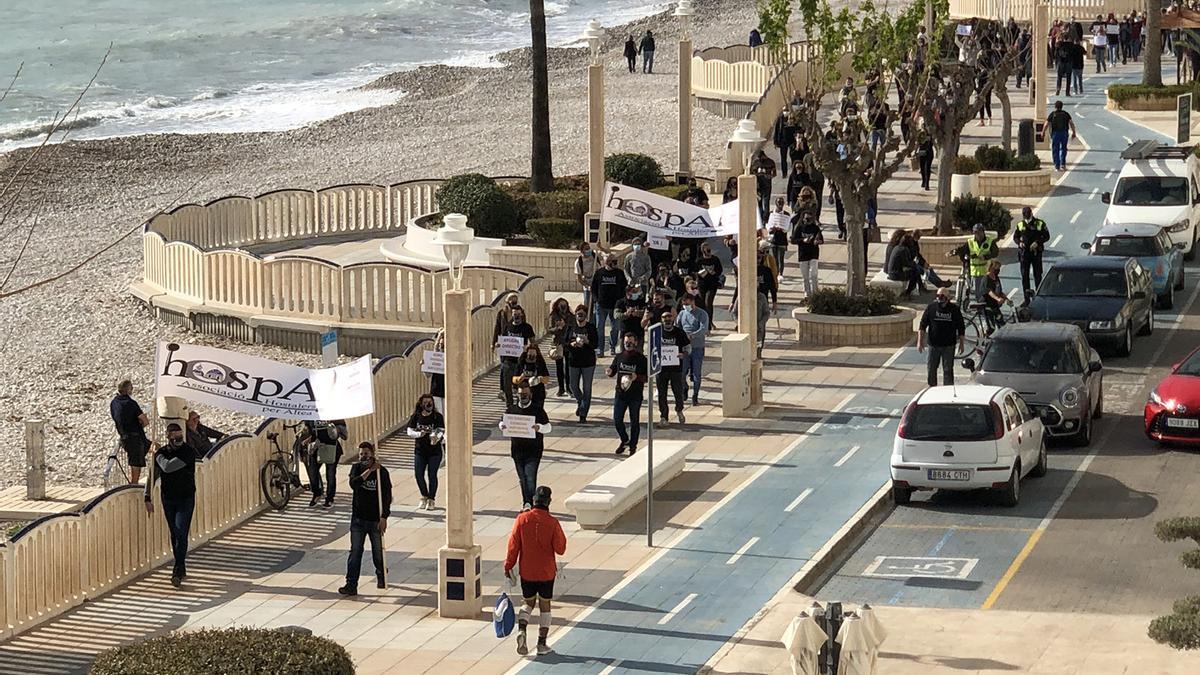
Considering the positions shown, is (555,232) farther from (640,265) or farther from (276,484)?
(276,484)

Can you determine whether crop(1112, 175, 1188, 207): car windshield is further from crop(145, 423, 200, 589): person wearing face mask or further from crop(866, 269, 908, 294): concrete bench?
crop(145, 423, 200, 589): person wearing face mask

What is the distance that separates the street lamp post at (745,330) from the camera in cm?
2744

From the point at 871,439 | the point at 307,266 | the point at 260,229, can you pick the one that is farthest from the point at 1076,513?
the point at 260,229

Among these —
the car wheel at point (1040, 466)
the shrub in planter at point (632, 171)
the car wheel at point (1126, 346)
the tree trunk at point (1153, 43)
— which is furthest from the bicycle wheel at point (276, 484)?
the tree trunk at point (1153, 43)

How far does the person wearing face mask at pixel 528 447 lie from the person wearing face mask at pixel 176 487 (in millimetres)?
3522

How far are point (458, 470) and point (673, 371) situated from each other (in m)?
7.52

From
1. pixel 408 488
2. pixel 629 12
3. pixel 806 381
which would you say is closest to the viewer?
pixel 408 488

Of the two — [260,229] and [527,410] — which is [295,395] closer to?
[527,410]

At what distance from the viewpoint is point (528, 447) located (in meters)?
22.7

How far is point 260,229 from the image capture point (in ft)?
138

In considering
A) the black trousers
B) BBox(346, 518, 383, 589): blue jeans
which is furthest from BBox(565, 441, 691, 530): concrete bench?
the black trousers

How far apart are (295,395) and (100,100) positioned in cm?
7013

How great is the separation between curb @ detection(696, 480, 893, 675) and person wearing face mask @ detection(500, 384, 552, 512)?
3340 millimetres

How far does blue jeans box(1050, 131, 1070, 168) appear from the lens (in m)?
44.8
